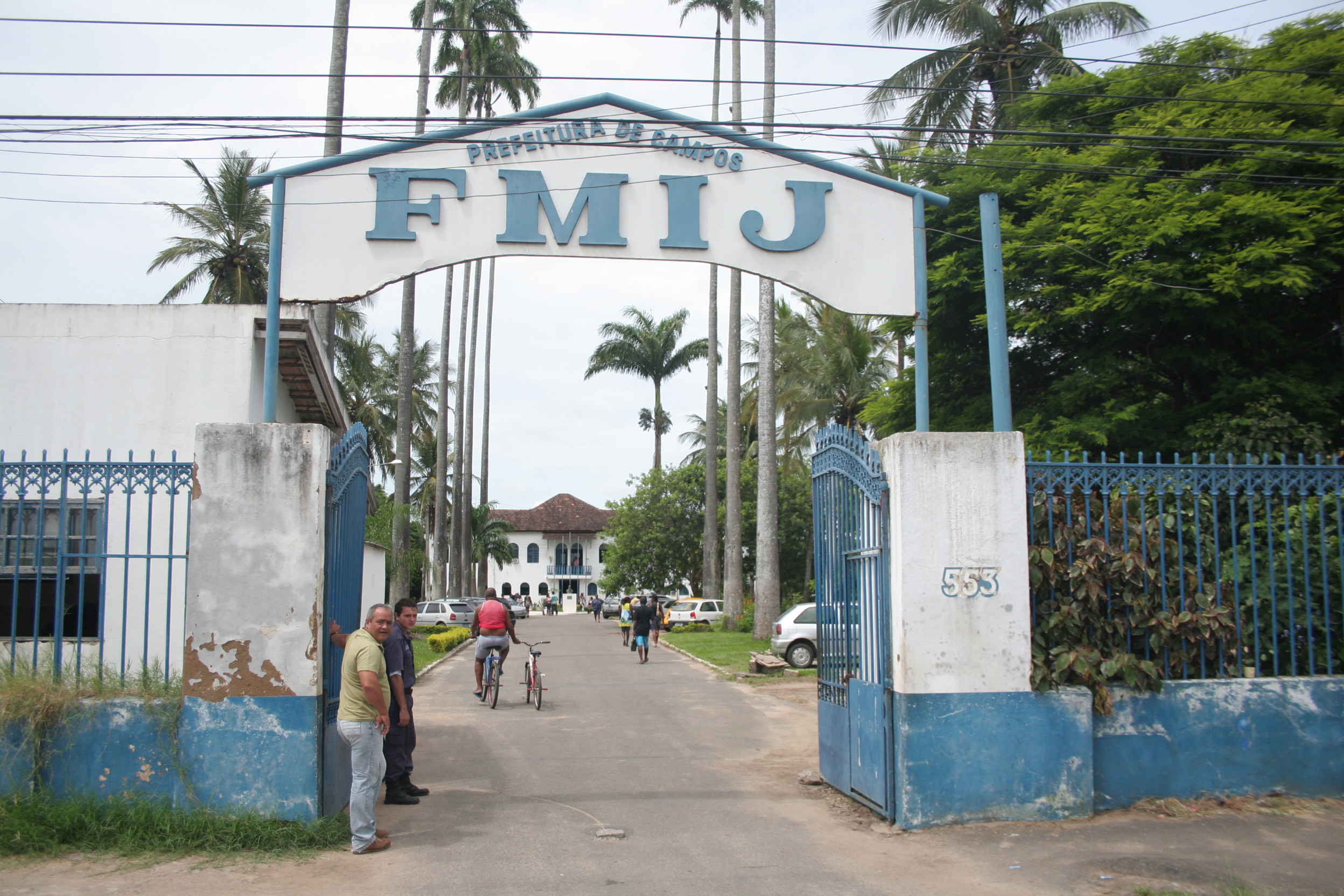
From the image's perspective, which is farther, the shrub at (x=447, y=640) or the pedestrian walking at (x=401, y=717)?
the shrub at (x=447, y=640)

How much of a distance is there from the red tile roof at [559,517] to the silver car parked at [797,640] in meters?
68.0

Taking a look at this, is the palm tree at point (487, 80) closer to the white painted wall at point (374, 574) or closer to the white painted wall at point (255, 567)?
the white painted wall at point (374, 574)

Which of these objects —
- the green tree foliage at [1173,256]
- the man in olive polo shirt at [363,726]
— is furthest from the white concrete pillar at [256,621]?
the green tree foliage at [1173,256]

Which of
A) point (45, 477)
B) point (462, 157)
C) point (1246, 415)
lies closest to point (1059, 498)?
point (462, 157)

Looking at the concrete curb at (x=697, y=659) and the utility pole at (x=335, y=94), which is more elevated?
the utility pole at (x=335, y=94)

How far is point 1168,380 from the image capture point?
58.2 ft

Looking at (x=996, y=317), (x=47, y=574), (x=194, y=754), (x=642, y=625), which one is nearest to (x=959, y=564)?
(x=996, y=317)

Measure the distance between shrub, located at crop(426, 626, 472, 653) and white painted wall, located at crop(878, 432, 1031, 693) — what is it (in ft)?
66.8

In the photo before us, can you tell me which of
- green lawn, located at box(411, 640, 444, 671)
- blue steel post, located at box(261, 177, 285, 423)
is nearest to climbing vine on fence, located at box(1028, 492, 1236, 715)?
blue steel post, located at box(261, 177, 285, 423)

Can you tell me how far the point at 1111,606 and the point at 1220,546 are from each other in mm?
1053

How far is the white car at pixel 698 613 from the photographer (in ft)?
120

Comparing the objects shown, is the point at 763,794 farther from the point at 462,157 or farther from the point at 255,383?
the point at 255,383

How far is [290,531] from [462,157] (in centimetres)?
331

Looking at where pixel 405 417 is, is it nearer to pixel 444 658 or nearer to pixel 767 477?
pixel 444 658
